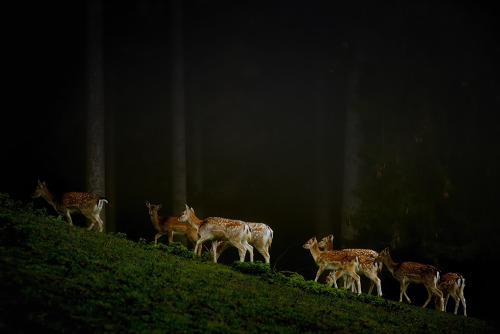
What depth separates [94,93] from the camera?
571 inches

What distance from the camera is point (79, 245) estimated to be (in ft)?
26.1

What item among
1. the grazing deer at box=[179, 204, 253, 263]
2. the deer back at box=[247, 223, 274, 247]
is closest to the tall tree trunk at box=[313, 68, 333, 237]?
the deer back at box=[247, 223, 274, 247]

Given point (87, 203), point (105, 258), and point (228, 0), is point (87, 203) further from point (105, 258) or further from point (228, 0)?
point (228, 0)

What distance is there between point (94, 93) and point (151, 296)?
32.4 feet

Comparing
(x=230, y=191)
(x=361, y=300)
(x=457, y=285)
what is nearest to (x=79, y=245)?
(x=361, y=300)

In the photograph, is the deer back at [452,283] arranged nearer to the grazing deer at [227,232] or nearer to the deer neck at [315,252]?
the deer neck at [315,252]

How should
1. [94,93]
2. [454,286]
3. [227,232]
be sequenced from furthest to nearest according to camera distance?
[94,93] → [454,286] → [227,232]

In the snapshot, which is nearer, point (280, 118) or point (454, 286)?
point (454, 286)

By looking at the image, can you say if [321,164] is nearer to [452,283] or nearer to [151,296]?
[452,283]

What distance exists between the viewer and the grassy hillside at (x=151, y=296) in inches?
202

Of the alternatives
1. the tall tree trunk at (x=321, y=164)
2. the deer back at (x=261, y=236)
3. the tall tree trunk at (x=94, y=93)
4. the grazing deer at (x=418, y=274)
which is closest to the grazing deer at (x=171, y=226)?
the deer back at (x=261, y=236)

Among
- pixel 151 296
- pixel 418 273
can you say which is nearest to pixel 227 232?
pixel 418 273

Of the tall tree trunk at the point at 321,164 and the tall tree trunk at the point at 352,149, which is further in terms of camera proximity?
the tall tree trunk at the point at 321,164

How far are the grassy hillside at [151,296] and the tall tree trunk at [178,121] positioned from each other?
5.60m
